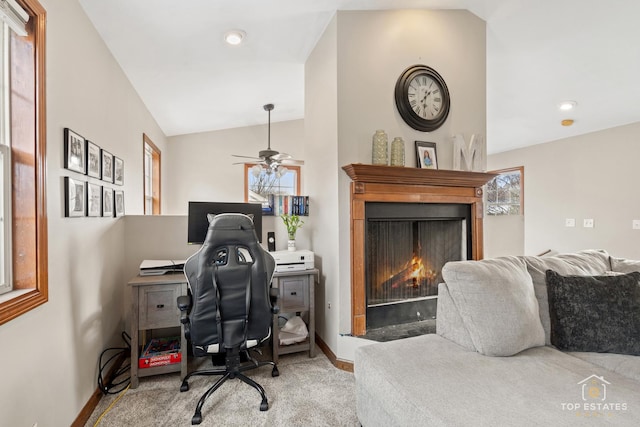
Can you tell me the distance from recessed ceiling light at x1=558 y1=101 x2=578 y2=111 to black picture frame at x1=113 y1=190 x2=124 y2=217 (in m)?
4.95

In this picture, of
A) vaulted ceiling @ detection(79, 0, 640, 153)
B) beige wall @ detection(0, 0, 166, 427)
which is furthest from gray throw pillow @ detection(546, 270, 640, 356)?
beige wall @ detection(0, 0, 166, 427)

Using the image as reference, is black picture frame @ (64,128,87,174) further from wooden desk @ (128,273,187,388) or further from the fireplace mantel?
the fireplace mantel

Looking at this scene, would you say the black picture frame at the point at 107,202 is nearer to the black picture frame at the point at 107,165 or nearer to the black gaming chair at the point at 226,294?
the black picture frame at the point at 107,165

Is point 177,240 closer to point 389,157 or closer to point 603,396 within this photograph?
point 389,157

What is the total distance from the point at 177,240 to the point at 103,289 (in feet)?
2.45

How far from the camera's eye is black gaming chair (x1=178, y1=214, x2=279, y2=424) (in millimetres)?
1901

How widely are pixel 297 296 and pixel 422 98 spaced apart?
211 cm

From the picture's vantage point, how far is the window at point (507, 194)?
17.3 feet

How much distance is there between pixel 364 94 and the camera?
2.58m

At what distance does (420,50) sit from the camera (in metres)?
2.76

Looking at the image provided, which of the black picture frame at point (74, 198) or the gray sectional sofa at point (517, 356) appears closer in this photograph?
the gray sectional sofa at point (517, 356)

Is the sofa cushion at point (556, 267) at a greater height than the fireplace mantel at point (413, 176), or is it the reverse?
the fireplace mantel at point (413, 176)

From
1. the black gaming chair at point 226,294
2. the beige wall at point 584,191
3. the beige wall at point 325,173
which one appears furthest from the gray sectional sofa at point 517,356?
the beige wall at point 584,191

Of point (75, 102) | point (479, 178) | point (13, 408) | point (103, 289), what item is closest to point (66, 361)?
point (13, 408)
